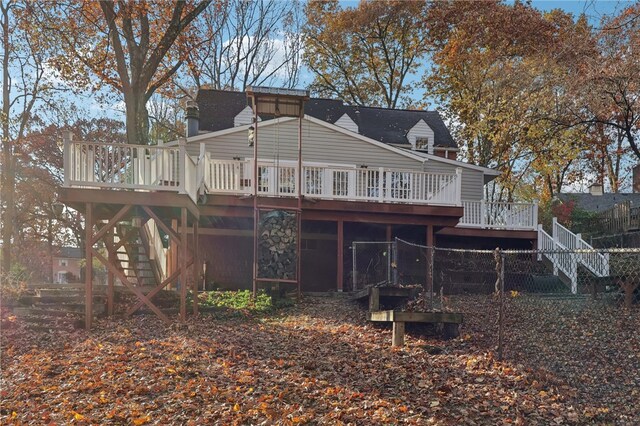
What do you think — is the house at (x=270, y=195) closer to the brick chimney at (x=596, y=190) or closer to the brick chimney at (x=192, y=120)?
the brick chimney at (x=192, y=120)

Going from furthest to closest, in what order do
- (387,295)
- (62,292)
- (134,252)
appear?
(134,252) → (62,292) → (387,295)

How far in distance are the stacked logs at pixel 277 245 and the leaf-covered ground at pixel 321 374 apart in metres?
3.02

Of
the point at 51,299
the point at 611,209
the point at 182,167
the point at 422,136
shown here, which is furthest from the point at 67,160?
the point at 611,209

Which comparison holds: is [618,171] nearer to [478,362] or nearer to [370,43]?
[370,43]

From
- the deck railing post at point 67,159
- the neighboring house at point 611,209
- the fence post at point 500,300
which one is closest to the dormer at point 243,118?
the deck railing post at point 67,159

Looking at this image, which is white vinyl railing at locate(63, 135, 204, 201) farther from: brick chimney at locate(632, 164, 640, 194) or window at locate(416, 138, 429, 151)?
brick chimney at locate(632, 164, 640, 194)

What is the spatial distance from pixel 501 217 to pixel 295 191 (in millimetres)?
7373

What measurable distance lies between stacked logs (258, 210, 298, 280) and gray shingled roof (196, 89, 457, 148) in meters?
9.13

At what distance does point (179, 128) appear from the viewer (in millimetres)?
Result: 31453

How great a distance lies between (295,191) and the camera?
15031 millimetres

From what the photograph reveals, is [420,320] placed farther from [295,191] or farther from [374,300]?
[295,191]

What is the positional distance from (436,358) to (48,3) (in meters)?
18.5

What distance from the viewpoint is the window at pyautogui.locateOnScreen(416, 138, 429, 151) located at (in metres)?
23.4

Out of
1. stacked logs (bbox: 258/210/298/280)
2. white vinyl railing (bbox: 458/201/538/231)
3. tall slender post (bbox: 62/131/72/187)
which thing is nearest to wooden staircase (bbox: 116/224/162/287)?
tall slender post (bbox: 62/131/72/187)
